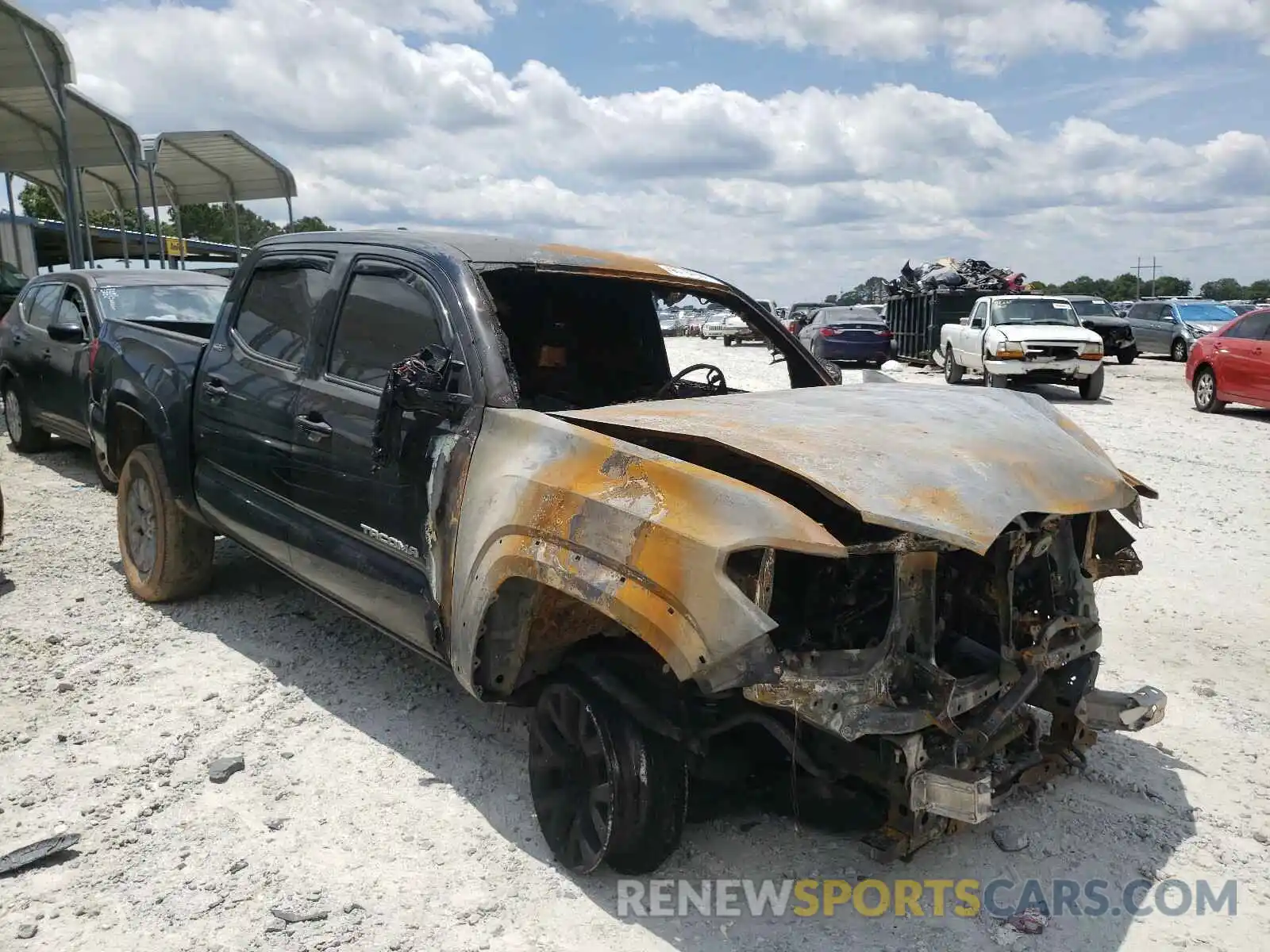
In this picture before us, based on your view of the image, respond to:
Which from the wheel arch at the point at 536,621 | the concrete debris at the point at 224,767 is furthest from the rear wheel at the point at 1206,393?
the concrete debris at the point at 224,767

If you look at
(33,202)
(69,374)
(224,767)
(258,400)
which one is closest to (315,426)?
(258,400)

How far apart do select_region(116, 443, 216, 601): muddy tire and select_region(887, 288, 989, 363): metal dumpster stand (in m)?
18.1

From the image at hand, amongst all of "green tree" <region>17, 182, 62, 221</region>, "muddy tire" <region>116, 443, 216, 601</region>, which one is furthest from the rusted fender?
"green tree" <region>17, 182, 62, 221</region>

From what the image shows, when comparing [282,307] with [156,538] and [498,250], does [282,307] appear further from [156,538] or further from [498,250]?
[156,538]

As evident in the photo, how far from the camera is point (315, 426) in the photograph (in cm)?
383

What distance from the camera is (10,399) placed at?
9.34 meters

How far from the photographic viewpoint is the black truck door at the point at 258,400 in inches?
161

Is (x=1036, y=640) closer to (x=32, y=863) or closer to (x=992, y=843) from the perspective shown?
(x=992, y=843)

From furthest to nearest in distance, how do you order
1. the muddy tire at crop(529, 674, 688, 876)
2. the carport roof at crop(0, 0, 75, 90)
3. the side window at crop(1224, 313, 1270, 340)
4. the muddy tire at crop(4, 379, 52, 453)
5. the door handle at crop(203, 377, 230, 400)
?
the carport roof at crop(0, 0, 75, 90), the side window at crop(1224, 313, 1270, 340), the muddy tire at crop(4, 379, 52, 453), the door handle at crop(203, 377, 230, 400), the muddy tire at crop(529, 674, 688, 876)

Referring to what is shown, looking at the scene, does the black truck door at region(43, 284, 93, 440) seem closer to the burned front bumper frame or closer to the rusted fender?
the rusted fender

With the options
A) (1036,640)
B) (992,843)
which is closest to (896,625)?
(1036,640)

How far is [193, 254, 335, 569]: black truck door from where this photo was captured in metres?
4.10

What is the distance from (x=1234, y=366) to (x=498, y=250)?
12641mm

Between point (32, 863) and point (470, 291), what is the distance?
2.24 m
